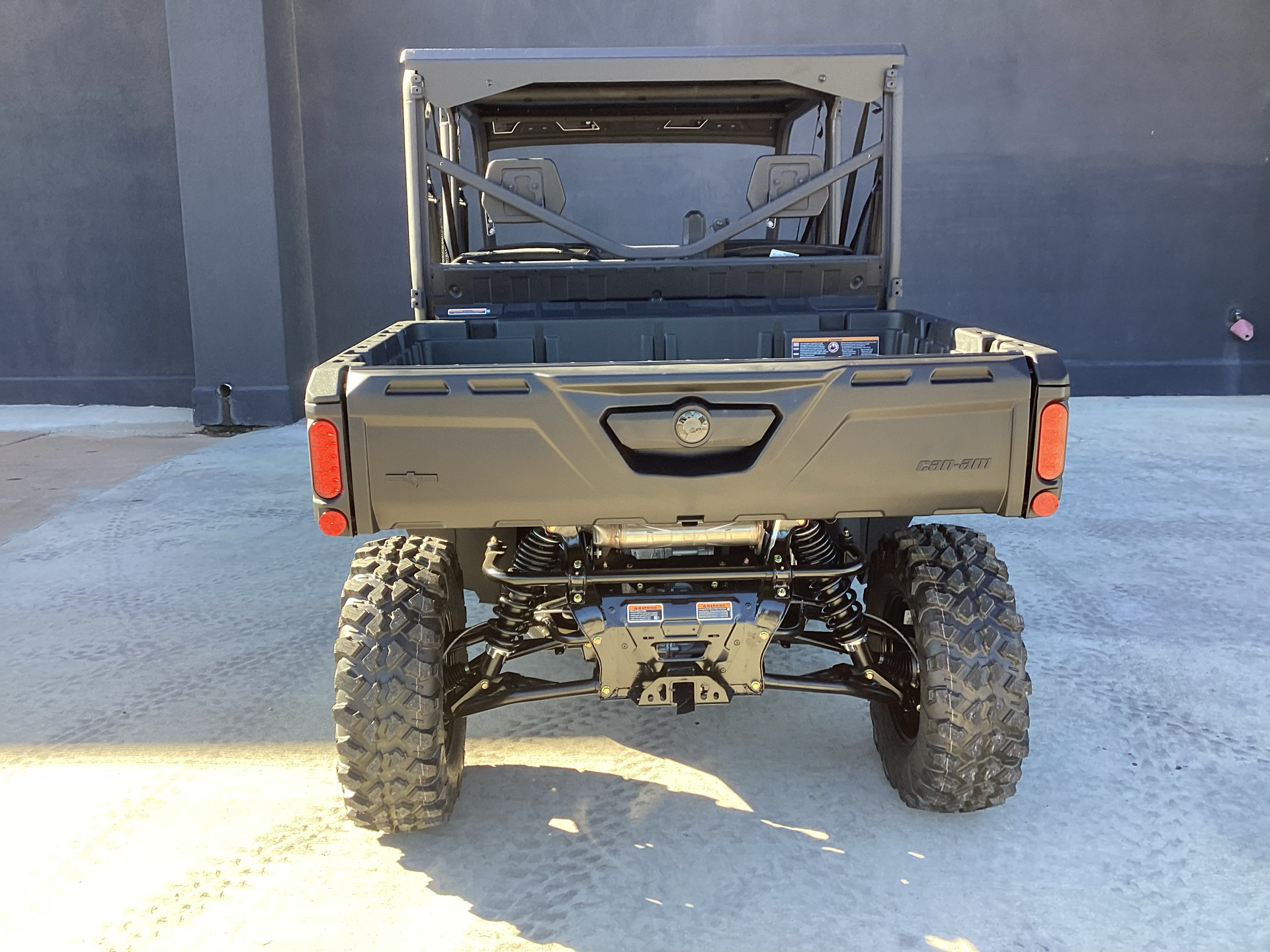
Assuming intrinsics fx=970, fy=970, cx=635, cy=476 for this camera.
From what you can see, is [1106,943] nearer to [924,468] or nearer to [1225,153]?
[924,468]

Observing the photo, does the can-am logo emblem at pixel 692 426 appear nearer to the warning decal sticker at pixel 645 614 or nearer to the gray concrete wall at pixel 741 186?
the warning decal sticker at pixel 645 614

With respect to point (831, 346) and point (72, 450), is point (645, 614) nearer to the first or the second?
point (831, 346)

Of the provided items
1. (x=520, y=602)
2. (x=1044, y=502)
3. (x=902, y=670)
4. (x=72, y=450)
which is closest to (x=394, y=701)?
(x=520, y=602)

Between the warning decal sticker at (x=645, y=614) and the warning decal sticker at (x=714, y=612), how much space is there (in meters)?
0.09

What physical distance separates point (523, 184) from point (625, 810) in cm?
209

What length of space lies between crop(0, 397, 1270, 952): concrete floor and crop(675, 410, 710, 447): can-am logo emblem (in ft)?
3.35

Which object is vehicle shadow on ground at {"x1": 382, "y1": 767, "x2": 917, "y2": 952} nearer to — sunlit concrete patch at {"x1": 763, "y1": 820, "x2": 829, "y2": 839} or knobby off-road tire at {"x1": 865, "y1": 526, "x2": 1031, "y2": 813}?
sunlit concrete patch at {"x1": 763, "y1": 820, "x2": 829, "y2": 839}

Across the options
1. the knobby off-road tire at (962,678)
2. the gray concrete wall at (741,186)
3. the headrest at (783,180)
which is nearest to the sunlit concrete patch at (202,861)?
the knobby off-road tire at (962,678)

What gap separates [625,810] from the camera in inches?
98.0

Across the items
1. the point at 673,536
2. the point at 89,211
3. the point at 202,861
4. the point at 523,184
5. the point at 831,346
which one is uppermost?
the point at 89,211

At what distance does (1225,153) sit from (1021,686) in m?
8.47

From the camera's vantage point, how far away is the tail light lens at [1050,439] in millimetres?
2033

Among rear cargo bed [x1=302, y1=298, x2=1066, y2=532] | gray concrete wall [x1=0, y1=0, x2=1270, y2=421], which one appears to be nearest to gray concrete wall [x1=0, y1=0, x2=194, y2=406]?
gray concrete wall [x1=0, y1=0, x2=1270, y2=421]

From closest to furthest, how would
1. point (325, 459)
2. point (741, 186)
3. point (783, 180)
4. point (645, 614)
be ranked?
1. point (325, 459)
2. point (645, 614)
3. point (783, 180)
4. point (741, 186)
